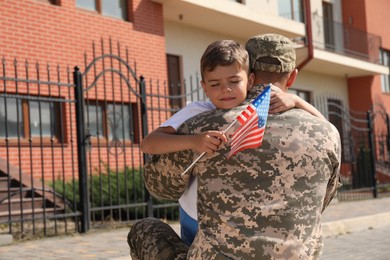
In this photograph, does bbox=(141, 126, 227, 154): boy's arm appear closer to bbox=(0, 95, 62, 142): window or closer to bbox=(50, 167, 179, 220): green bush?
bbox=(50, 167, 179, 220): green bush

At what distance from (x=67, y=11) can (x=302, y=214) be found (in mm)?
12744

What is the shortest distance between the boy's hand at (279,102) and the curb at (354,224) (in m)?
7.88

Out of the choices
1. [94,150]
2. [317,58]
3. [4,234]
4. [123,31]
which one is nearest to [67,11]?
[123,31]

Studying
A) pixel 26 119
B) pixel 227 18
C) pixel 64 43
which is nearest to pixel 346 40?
pixel 227 18

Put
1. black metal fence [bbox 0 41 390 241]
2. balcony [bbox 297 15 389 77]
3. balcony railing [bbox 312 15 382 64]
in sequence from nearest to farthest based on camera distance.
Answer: black metal fence [bbox 0 41 390 241] < balcony [bbox 297 15 389 77] < balcony railing [bbox 312 15 382 64]

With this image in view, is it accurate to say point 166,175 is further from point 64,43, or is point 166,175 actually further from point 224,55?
point 64,43

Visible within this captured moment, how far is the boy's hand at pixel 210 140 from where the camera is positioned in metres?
2.61

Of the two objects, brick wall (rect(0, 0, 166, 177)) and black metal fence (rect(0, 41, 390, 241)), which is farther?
brick wall (rect(0, 0, 166, 177))

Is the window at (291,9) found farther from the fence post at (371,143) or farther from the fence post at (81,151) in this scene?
the fence post at (81,151)

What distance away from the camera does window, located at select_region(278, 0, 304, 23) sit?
23531 millimetres

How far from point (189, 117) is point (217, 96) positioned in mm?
174

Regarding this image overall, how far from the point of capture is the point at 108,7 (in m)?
16.3

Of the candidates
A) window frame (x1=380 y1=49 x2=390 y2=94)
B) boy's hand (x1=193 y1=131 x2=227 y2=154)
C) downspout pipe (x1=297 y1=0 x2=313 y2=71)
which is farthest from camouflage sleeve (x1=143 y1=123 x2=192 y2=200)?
window frame (x1=380 y1=49 x2=390 y2=94)

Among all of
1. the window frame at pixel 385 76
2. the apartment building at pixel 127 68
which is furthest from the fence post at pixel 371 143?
the window frame at pixel 385 76
